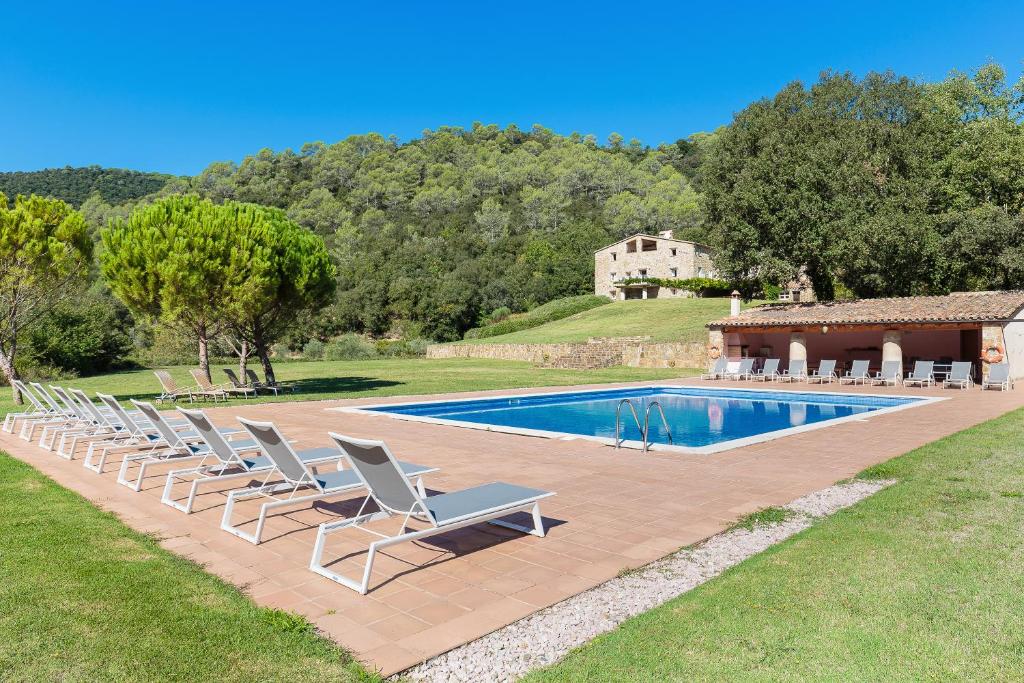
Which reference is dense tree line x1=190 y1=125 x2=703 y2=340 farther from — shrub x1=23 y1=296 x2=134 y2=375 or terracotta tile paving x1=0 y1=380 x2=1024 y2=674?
terracotta tile paving x1=0 y1=380 x2=1024 y2=674

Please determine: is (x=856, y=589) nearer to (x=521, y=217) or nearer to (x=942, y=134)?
(x=942, y=134)

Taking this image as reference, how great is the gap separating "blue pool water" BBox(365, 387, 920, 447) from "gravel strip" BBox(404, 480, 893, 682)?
6577mm

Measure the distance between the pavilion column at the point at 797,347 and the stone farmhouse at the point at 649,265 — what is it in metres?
25.7

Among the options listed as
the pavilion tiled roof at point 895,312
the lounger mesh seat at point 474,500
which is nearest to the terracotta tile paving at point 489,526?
the lounger mesh seat at point 474,500

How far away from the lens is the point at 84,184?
75500mm

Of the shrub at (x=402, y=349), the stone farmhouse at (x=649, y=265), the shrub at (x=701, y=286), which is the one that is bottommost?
the shrub at (x=402, y=349)

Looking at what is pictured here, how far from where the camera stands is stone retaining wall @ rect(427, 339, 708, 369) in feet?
96.3

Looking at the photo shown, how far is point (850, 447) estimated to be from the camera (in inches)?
369

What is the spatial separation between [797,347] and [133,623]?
23914 mm

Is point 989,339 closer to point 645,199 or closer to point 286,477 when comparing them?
point 286,477

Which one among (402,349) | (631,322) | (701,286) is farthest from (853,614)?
(701,286)

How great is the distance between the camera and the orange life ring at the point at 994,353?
63.6 feet

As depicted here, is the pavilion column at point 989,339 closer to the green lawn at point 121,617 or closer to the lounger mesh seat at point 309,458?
the lounger mesh seat at point 309,458

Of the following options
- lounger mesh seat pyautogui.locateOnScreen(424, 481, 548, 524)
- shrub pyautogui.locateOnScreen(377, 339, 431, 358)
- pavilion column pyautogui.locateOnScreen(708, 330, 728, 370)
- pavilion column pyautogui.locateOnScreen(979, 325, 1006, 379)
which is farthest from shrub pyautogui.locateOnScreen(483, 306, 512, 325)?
lounger mesh seat pyautogui.locateOnScreen(424, 481, 548, 524)
